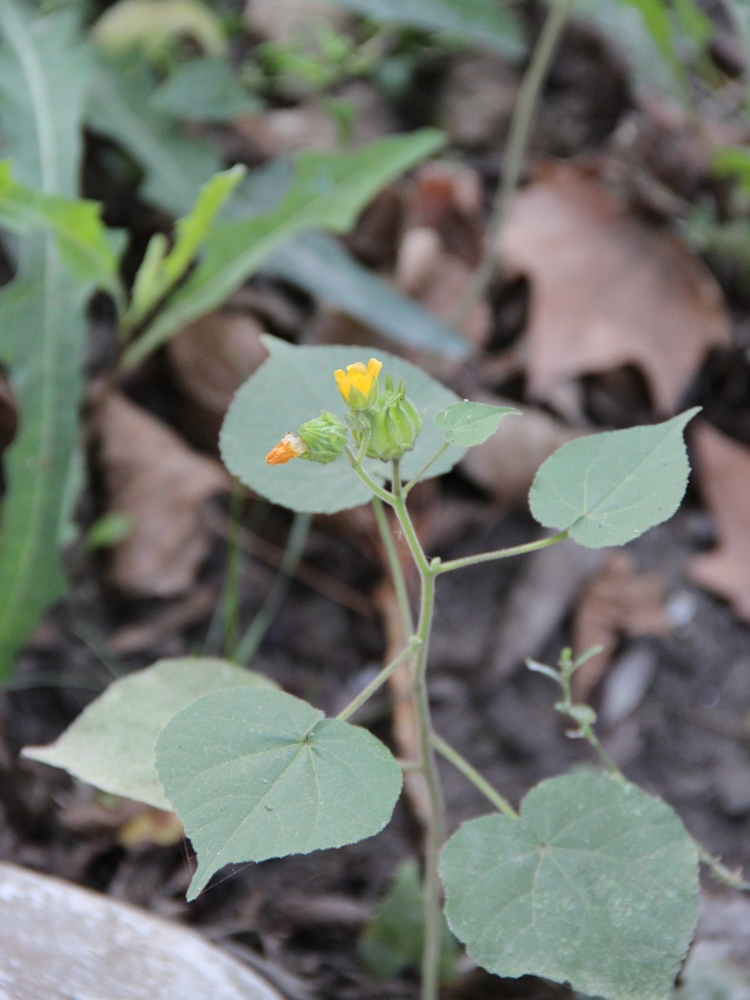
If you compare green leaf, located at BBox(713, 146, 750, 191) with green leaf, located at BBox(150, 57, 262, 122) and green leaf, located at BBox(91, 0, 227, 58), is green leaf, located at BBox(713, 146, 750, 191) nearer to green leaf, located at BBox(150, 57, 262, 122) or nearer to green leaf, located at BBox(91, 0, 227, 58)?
green leaf, located at BBox(150, 57, 262, 122)

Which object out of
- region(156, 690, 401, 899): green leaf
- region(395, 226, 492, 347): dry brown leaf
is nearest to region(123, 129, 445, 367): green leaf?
region(395, 226, 492, 347): dry brown leaf

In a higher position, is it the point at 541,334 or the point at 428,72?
the point at 428,72

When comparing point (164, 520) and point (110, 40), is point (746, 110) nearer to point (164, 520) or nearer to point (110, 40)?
point (110, 40)

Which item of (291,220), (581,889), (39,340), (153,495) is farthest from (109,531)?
(581,889)

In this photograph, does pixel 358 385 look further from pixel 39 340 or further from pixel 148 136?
pixel 148 136

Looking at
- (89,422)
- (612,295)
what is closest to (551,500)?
(89,422)

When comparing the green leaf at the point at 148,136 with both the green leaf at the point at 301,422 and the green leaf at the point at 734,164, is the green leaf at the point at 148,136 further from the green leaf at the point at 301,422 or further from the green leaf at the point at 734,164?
the green leaf at the point at 734,164

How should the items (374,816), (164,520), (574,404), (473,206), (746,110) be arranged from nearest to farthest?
1. (374,816)
2. (164,520)
3. (574,404)
4. (473,206)
5. (746,110)
